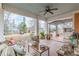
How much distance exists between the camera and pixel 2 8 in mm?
2074

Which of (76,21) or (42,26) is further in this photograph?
(42,26)

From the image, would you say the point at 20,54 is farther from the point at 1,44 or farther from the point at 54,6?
the point at 54,6

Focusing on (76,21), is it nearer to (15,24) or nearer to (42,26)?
(42,26)

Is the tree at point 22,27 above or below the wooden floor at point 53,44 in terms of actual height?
above

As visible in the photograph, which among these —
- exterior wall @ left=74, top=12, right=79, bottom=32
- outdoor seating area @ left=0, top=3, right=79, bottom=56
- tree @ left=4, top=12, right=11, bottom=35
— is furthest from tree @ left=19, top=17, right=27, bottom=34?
exterior wall @ left=74, top=12, right=79, bottom=32

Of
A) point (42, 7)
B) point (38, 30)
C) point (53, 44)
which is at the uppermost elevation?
point (42, 7)

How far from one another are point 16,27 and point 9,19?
7.9 inches

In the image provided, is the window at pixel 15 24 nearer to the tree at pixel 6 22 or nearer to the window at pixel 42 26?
the tree at pixel 6 22

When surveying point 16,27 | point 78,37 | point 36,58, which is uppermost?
point 16,27

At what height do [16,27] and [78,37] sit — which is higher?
[16,27]

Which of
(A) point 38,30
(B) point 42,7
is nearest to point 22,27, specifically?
(A) point 38,30

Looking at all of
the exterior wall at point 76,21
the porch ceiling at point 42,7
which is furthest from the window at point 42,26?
the exterior wall at point 76,21

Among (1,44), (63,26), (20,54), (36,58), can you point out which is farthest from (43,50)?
(1,44)

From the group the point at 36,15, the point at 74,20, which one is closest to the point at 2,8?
the point at 36,15
